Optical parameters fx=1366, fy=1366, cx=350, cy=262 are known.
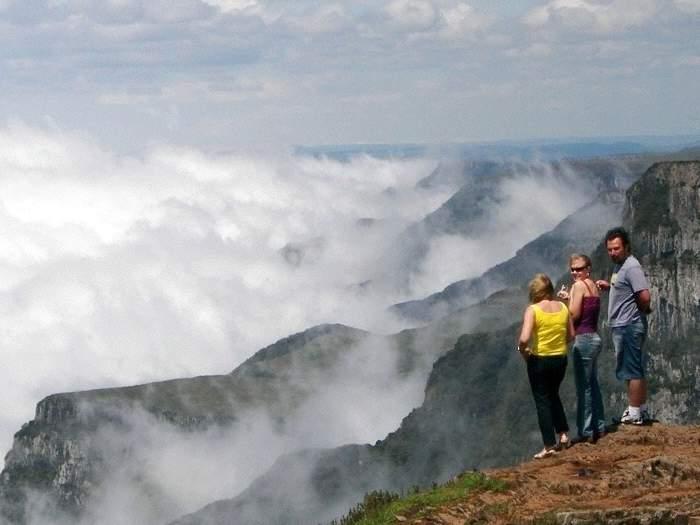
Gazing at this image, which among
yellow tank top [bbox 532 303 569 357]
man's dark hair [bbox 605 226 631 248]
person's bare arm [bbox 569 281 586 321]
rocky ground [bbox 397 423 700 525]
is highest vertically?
A: man's dark hair [bbox 605 226 631 248]

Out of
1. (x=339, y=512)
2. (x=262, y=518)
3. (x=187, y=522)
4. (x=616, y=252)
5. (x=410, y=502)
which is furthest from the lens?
(x=187, y=522)

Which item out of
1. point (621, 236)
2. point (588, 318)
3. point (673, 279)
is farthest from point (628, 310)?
point (673, 279)

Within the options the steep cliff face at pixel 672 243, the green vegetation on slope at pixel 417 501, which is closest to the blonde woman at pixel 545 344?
the green vegetation on slope at pixel 417 501

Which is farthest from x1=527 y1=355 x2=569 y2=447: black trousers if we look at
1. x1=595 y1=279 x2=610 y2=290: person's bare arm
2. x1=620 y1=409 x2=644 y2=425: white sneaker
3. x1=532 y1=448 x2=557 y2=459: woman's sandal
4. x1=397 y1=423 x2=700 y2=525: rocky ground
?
x1=595 y1=279 x2=610 y2=290: person's bare arm

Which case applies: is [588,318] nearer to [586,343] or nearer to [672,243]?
[586,343]

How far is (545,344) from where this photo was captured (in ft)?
84.9

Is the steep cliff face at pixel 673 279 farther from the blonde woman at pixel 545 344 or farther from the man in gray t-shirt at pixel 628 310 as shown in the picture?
the blonde woman at pixel 545 344

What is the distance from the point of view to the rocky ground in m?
20.6

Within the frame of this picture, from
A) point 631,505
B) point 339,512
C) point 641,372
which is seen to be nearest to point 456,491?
point 631,505

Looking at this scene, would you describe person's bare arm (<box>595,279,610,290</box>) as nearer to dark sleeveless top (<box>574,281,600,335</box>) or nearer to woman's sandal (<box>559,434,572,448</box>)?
dark sleeveless top (<box>574,281,600,335</box>)

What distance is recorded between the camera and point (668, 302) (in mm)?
174750

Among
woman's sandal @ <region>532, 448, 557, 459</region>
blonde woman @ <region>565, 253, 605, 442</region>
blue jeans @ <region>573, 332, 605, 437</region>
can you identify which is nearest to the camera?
woman's sandal @ <region>532, 448, 557, 459</region>

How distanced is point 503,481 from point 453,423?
151m

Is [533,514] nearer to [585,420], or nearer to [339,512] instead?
[585,420]
